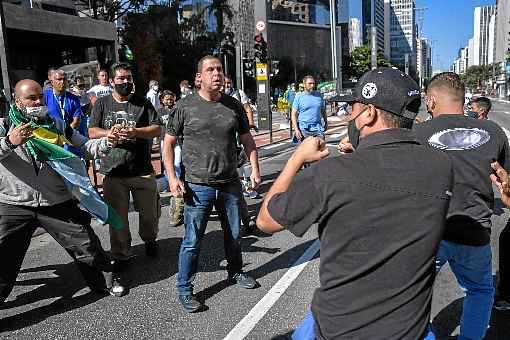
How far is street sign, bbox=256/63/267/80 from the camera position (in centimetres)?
1867

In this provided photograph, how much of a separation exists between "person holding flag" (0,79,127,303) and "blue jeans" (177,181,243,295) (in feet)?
2.64

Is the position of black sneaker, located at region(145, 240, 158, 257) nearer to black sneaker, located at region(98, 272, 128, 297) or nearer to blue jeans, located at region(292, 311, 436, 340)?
black sneaker, located at region(98, 272, 128, 297)

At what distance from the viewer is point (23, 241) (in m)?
3.88

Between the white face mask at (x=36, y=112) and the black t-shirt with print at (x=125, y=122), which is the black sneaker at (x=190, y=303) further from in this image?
the white face mask at (x=36, y=112)

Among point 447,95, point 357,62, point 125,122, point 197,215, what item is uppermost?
point 357,62

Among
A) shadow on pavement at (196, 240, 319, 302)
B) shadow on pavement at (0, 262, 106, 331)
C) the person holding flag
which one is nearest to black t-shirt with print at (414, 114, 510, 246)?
shadow on pavement at (196, 240, 319, 302)

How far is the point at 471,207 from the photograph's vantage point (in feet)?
8.96

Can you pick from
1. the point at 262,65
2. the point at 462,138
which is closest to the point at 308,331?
the point at 462,138

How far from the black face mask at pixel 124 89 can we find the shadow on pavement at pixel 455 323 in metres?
3.41

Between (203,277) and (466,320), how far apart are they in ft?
8.29

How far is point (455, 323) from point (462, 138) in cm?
156

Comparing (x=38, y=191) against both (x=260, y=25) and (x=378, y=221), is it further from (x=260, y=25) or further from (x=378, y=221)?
(x=260, y=25)

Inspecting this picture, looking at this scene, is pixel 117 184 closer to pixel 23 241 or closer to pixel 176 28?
pixel 23 241

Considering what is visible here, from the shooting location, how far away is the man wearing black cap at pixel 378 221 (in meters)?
1.56
